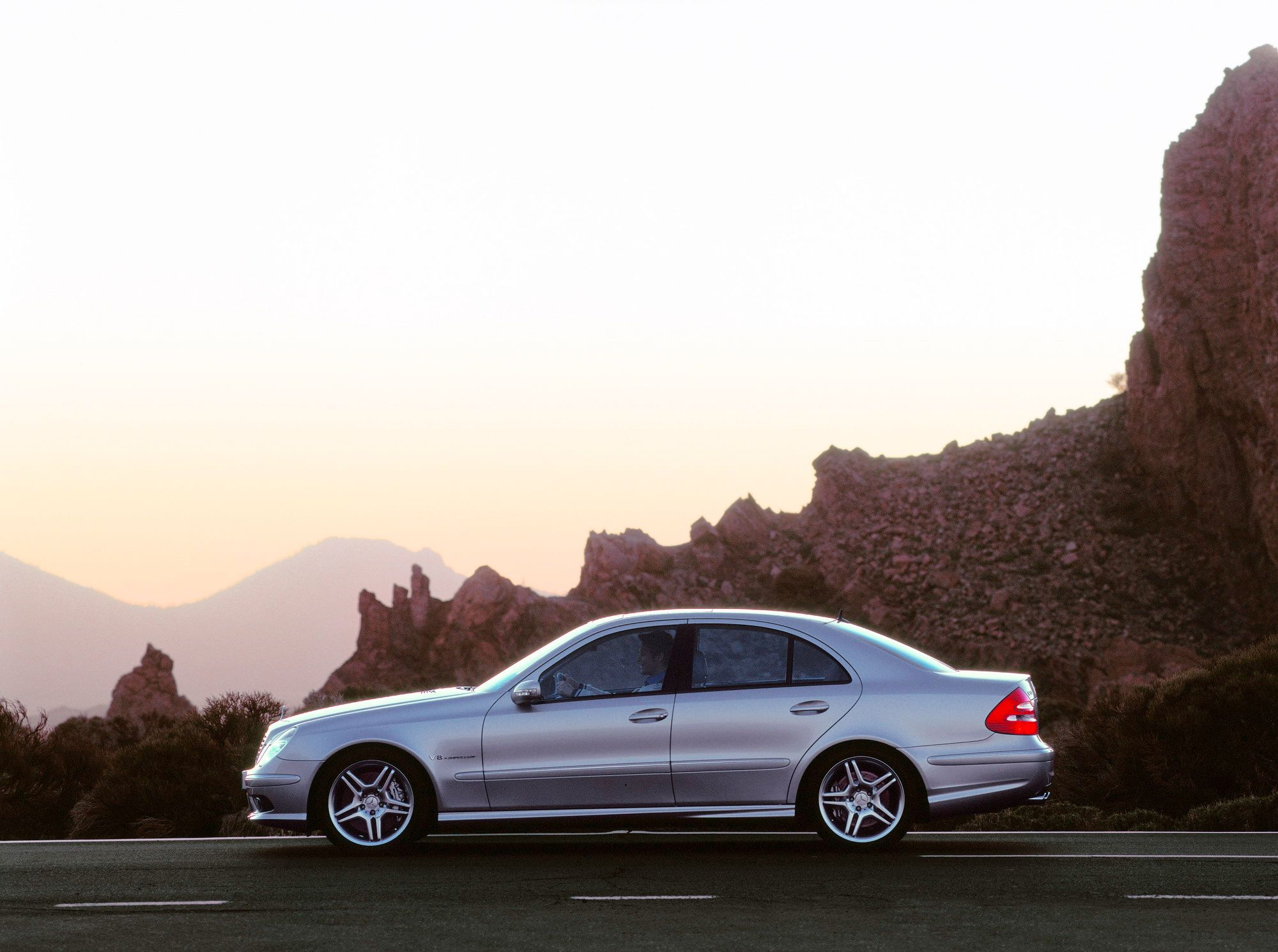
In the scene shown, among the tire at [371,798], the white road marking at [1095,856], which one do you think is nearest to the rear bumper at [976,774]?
the white road marking at [1095,856]

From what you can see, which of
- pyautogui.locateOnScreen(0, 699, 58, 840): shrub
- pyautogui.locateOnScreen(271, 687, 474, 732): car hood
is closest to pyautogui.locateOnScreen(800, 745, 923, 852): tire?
pyautogui.locateOnScreen(271, 687, 474, 732): car hood

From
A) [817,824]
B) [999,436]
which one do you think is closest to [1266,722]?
[817,824]

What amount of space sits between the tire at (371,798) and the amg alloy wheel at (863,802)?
245cm

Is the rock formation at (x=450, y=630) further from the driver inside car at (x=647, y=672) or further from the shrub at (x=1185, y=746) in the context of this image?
the driver inside car at (x=647, y=672)

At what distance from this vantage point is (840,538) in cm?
6706

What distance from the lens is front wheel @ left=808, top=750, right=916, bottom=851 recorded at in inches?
388

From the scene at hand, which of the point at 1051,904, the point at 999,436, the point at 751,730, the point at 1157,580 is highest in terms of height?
the point at 999,436

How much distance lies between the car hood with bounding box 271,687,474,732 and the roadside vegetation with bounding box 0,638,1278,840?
6.04 m

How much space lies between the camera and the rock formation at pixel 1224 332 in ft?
164

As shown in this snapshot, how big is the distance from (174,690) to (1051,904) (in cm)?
5239

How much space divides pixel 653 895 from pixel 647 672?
7.13 feet

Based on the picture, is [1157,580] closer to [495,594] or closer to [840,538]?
[840,538]

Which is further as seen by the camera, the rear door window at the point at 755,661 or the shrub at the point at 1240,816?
the shrub at the point at 1240,816

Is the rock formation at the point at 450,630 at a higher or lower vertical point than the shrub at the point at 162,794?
higher
